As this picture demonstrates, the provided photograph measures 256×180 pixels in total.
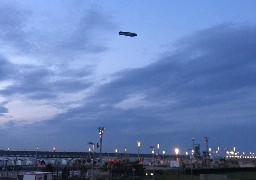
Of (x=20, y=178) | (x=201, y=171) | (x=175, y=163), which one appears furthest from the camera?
(x=175, y=163)

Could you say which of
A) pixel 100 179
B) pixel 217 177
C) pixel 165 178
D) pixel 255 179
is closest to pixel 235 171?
pixel 255 179

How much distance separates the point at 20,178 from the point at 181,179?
78.7ft

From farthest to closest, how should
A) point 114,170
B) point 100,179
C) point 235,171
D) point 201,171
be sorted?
point 235,171 → point 201,171 → point 114,170 → point 100,179

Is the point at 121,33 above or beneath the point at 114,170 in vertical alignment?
above

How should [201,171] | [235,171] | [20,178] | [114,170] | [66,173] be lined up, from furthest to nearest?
[235,171] → [201,171] → [114,170] → [66,173] → [20,178]

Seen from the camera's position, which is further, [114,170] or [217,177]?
[114,170]

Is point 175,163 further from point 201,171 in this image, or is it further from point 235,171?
point 201,171

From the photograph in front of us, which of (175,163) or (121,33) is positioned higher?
(121,33)

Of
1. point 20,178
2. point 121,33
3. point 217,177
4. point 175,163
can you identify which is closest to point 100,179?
point 20,178

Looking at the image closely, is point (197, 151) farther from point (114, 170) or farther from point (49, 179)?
point (49, 179)

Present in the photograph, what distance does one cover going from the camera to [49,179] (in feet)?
122

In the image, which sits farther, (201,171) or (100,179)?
(201,171)

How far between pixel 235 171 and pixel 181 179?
3434 cm

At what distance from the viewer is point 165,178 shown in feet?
169
